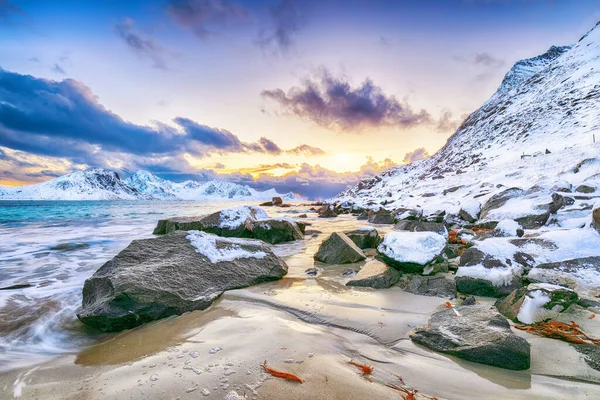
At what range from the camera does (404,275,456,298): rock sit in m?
4.41

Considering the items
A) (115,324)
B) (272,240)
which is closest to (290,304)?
(115,324)

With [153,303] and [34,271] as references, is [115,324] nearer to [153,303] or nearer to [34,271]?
[153,303]

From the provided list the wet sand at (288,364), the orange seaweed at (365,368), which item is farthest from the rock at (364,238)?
the orange seaweed at (365,368)

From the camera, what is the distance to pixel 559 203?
27.2 ft

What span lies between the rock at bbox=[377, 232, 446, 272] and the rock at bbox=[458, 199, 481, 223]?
859 cm

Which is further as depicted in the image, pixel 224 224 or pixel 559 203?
pixel 224 224

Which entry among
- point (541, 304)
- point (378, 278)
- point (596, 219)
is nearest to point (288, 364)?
point (378, 278)

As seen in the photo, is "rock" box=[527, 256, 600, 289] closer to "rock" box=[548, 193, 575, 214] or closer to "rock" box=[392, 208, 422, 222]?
"rock" box=[548, 193, 575, 214]

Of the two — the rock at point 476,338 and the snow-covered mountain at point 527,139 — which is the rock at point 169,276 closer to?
the rock at point 476,338

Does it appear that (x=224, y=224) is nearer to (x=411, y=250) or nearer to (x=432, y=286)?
(x=411, y=250)

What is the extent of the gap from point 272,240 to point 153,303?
6.56m

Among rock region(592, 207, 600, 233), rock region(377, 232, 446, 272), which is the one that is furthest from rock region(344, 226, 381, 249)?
rock region(592, 207, 600, 233)

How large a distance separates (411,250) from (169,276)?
13.6 ft

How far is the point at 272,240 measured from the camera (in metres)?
10.2
